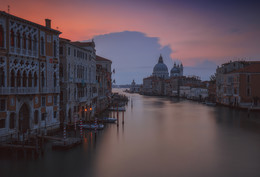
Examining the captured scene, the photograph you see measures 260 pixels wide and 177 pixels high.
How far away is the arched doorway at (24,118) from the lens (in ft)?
68.1

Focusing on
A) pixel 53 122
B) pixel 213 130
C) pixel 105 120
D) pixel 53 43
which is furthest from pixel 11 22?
pixel 213 130

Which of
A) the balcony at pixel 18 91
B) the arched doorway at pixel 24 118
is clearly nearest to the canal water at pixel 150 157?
the arched doorway at pixel 24 118

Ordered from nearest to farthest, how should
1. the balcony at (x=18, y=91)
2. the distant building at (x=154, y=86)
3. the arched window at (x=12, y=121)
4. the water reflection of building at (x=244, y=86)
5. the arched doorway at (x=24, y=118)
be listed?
the balcony at (x=18, y=91) → the arched window at (x=12, y=121) → the arched doorway at (x=24, y=118) → the water reflection of building at (x=244, y=86) → the distant building at (x=154, y=86)

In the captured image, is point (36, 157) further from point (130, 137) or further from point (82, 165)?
point (130, 137)

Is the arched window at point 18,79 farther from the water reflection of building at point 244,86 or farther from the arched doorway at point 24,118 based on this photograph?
the water reflection of building at point 244,86

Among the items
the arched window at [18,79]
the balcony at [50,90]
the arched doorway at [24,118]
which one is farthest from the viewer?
the balcony at [50,90]

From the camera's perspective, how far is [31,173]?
1525cm

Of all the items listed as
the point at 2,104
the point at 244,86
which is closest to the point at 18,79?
the point at 2,104

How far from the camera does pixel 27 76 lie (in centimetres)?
2075

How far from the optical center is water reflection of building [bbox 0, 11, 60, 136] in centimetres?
1880

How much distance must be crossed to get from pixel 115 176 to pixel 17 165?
6.31 meters

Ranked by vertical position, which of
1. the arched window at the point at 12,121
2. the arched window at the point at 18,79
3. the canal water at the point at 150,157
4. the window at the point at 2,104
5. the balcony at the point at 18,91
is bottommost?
the canal water at the point at 150,157

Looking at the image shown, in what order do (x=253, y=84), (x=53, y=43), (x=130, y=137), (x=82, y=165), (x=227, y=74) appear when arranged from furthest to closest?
(x=227, y=74)
(x=253, y=84)
(x=130, y=137)
(x=53, y=43)
(x=82, y=165)

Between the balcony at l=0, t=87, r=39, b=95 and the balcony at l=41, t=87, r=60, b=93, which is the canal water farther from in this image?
the balcony at l=41, t=87, r=60, b=93
